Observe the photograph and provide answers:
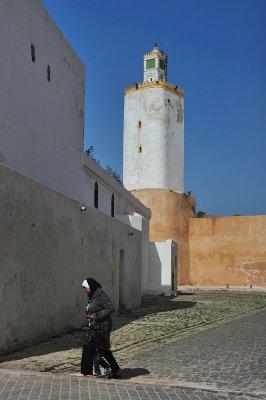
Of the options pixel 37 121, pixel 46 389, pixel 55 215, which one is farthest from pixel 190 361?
pixel 37 121

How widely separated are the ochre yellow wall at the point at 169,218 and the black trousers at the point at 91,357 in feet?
106

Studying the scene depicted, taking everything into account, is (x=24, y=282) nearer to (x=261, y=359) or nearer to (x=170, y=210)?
(x=261, y=359)

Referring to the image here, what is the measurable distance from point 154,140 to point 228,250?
10.2 metres

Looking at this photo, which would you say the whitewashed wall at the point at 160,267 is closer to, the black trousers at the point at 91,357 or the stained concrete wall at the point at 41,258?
the stained concrete wall at the point at 41,258

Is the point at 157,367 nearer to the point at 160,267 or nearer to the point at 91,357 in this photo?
the point at 91,357

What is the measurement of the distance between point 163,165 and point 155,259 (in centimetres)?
1221

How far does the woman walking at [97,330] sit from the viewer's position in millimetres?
6512

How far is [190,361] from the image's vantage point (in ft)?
26.0

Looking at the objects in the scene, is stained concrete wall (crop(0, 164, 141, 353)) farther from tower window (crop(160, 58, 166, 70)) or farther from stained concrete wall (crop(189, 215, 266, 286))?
tower window (crop(160, 58, 166, 70))

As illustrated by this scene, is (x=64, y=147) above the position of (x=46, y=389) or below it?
above

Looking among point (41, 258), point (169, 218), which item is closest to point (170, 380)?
point (41, 258)

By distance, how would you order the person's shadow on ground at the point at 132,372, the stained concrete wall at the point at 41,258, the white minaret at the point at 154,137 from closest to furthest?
the person's shadow on ground at the point at 132,372
the stained concrete wall at the point at 41,258
the white minaret at the point at 154,137

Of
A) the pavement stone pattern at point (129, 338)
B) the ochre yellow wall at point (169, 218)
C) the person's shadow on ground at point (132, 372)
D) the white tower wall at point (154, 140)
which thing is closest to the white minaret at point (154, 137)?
the white tower wall at point (154, 140)

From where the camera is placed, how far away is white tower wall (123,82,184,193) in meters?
39.8
